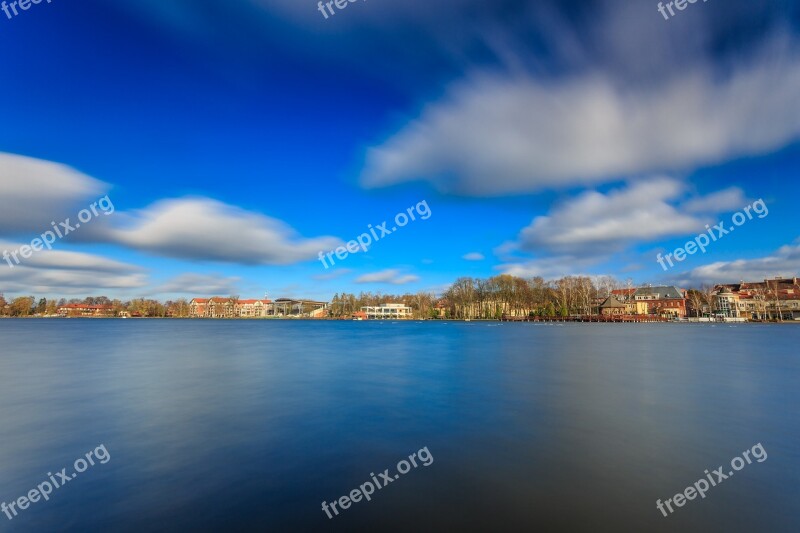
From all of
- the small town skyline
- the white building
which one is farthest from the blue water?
the white building

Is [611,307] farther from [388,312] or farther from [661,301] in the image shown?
[388,312]

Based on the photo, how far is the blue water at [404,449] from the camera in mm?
5207

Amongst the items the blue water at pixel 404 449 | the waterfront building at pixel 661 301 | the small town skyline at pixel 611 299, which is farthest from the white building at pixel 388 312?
the blue water at pixel 404 449

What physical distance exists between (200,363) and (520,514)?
2082 cm

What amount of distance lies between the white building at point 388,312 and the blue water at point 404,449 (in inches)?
5358

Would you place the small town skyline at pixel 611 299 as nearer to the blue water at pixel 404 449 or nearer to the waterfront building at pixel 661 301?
the waterfront building at pixel 661 301

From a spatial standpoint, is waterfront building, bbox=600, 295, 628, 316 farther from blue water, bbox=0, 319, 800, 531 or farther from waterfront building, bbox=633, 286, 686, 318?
blue water, bbox=0, 319, 800, 531

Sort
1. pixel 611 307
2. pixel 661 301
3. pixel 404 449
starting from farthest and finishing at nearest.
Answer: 1. pixel 661 301
2. pixel 611 307
3. pixel 404 449

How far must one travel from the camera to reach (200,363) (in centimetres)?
2145

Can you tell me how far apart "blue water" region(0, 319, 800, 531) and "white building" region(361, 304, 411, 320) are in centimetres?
13609

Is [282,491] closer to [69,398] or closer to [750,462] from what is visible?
[750,462]

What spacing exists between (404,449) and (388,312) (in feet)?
482

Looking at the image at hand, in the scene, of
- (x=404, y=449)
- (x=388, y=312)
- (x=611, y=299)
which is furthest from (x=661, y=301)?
(x=404, y=449)

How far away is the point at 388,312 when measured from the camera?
154m
